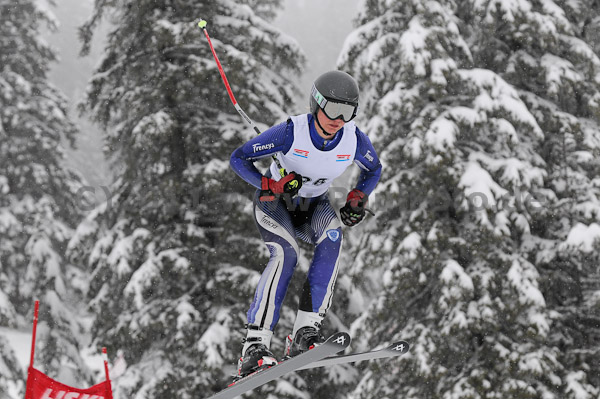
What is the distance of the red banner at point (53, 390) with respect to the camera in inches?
277

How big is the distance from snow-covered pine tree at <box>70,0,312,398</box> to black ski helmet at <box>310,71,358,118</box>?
6638 mm

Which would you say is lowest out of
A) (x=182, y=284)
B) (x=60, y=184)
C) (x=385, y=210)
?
(x=60, y=184)

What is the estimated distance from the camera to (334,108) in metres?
4.64

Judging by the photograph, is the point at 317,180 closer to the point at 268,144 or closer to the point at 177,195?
the point at 268,144

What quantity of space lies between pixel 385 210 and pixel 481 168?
2.02 meters

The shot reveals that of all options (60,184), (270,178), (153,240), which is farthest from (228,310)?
(60,184)

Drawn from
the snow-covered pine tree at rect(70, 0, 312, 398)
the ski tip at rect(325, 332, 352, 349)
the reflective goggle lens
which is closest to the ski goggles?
the reflective goggle lens

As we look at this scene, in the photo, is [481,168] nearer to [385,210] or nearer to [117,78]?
[385,210]

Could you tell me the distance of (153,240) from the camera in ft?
38.4

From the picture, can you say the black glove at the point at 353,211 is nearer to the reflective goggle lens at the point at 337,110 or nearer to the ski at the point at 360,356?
the reflective goggle lens at the point at 337,110

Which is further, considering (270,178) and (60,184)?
(60,184)

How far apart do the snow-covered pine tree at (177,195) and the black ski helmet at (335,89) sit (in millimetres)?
6638

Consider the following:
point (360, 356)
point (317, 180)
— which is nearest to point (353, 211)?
point (317, 180)

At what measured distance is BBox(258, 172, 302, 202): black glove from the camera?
469cm
